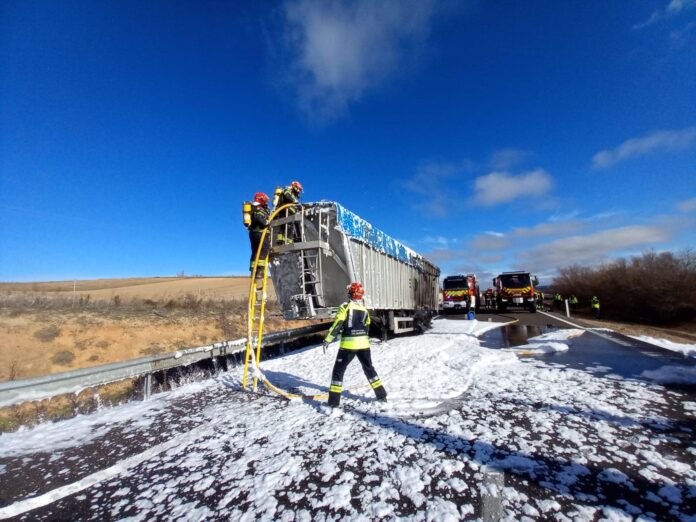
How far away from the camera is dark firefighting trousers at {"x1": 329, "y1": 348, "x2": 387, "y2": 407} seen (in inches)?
167

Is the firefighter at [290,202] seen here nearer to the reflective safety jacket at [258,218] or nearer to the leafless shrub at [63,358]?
the reflective safety jacket at [258,218]

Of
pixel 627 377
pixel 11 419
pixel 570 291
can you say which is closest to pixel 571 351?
pixel 627 377

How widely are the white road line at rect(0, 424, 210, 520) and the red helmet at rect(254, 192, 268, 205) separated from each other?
419 centimetres

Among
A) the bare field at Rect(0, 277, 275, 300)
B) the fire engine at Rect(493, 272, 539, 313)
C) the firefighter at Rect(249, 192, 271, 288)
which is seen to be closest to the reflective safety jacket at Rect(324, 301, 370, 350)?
the firefighter at Rect(249, 192, 271, 288)

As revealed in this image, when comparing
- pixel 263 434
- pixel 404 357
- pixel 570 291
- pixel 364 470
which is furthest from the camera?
pixel 570 291

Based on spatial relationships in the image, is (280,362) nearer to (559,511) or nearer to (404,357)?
(404,357)

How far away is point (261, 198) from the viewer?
622cm

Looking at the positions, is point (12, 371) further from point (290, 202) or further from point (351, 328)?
point (351, 328)

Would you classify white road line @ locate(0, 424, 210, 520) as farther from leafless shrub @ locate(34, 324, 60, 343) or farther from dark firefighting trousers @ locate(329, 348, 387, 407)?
leafless shrub @ locate(34, 324, 60, 343)

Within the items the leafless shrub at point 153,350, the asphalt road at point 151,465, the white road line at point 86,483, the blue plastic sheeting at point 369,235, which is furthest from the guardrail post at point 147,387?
the leafless shrub at point 153,350

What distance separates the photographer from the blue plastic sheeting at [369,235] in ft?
22.0

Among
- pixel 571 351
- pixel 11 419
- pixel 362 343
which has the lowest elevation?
pixel 11 419

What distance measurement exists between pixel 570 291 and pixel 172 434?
5529 centimetres

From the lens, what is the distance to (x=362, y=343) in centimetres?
437
